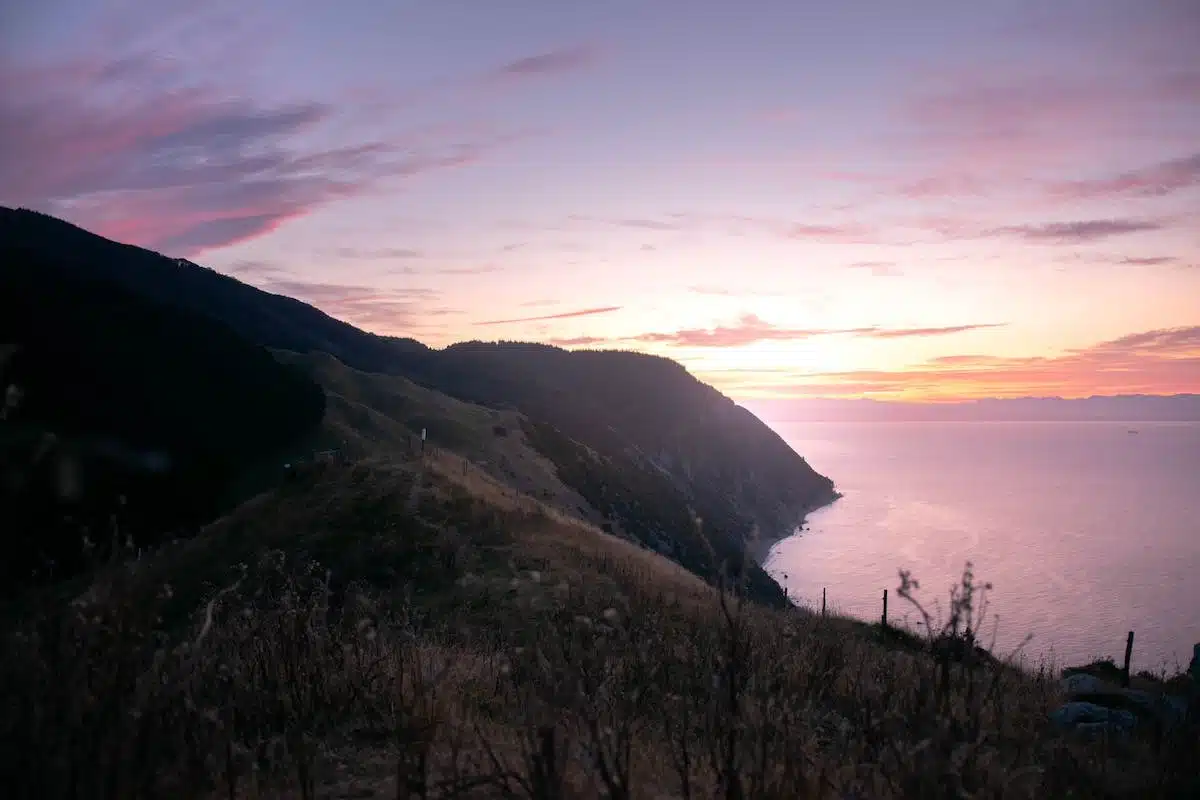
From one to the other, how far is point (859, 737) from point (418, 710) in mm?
2688

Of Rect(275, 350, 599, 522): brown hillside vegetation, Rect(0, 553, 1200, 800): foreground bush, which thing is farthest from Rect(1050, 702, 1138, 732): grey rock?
Rect(275, 350, 599, 522): brown hillside vegetation

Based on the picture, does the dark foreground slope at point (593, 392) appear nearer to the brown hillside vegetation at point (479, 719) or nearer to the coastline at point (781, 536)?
the coastline at point (781, 536)

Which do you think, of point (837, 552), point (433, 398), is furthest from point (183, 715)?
point (837, 552)

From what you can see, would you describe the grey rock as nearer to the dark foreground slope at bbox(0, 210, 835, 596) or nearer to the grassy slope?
the grassy slope

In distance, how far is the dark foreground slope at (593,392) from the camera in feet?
488

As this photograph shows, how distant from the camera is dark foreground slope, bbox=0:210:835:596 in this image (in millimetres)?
148750

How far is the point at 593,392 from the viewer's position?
18125 cm

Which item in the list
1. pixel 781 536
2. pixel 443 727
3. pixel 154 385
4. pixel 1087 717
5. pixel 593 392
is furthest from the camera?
pixel 593 392

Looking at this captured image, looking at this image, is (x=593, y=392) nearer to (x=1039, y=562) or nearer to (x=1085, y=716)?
(x=1039, y=562)

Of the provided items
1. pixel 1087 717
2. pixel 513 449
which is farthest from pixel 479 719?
pixel 513 449

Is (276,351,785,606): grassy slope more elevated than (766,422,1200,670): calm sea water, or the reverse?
(276,351,785,606): grassy slope

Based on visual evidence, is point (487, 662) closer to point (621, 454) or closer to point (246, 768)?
point (246, 768)

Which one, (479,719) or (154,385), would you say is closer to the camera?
(479,719)

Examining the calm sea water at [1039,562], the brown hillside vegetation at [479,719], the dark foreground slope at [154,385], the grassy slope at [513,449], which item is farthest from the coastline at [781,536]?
the brown hillside vegetation at [479,719]
